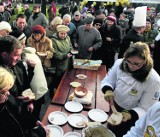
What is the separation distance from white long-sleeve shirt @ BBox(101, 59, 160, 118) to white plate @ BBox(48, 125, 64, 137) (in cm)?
77

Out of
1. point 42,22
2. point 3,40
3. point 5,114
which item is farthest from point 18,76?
point 42,22

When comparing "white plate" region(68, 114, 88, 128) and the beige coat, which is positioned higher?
the beige coat

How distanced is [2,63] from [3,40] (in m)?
0.25

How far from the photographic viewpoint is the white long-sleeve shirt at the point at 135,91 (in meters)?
2.05

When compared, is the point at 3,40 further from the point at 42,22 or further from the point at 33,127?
the point at 42,22

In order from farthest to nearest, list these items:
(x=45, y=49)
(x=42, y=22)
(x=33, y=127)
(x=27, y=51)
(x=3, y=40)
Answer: (x=42, y=22)
(x=45, y=49)
(x=27, y=51)
(x=3, y=40)
(x=33, y=127)

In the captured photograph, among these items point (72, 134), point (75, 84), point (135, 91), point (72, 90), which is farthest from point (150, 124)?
point (75, 84)

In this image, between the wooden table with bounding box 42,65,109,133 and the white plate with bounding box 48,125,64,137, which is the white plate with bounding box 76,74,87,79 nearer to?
the wooden table with bounding box 42,65,109,133

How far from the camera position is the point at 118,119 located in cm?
207

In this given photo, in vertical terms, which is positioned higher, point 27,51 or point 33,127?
point 27,51

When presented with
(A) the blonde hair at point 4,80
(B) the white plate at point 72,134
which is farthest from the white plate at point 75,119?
(A) the blonde hair at point 4,80

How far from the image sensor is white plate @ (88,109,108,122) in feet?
7.68

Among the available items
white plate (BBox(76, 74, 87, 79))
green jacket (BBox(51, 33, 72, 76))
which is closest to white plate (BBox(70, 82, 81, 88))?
white plate (BBox(76, 74, 87, 79))

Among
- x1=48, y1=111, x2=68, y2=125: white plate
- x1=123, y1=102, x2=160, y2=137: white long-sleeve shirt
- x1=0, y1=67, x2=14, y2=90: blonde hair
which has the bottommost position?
x1=48, y1=111, x2=68, y2=125: white plate
